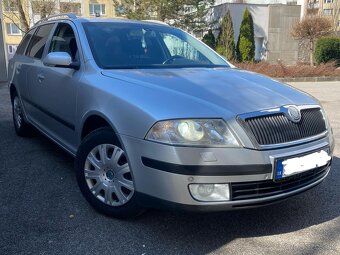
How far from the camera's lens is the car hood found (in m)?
2.77

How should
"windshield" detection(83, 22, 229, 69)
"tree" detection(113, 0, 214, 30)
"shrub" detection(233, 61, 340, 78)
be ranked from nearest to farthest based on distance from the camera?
"windshield" detection(83, 22, 229, 69)
"shrub" detection(233, 61, 340, 78)
"tree" detection(113, 0, 214, 30)

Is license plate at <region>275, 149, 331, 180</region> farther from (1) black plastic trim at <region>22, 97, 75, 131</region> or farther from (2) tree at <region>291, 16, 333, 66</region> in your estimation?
(2) tree at <region>291, 16, 333, 66</region>

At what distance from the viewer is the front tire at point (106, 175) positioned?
2.96 metres

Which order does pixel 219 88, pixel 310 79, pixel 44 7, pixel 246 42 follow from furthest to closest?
pixel 44 7 < pixel 246 42 < pixel 310 79 < pixel 219 88

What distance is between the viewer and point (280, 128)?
2.73m

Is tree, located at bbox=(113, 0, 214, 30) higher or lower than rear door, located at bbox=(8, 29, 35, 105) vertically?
higher

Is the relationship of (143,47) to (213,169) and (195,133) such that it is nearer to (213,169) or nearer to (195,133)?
(195,133)

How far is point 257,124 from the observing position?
265 centimetres

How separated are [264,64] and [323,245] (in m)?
16.5

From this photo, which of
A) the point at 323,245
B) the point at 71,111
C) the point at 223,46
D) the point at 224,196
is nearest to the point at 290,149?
the point at 224,196

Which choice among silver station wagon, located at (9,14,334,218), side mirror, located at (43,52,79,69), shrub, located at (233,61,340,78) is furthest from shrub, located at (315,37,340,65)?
side mirror, located at (43,52,79,69)

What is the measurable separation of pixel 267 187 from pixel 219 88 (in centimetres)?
83

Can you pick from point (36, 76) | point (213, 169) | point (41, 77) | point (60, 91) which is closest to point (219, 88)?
point (213, 169)

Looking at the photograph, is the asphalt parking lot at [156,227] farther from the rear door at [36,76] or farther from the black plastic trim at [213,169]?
the rear door at [36,76]
